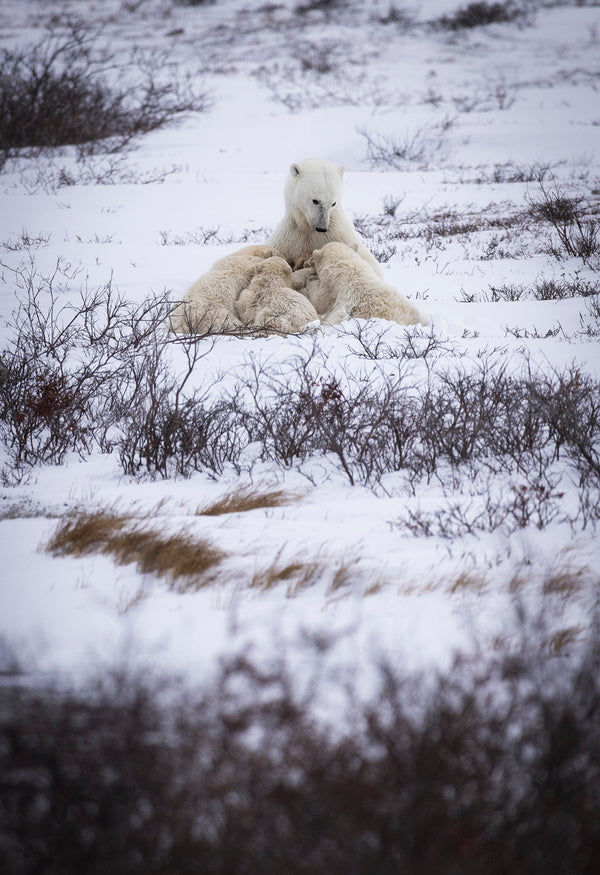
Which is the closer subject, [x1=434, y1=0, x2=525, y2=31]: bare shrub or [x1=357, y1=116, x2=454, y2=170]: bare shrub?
[x1=357, y1=116, x2=454, y2=170]: bare shrub

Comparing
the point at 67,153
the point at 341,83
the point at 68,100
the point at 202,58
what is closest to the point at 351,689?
the point at 67,153

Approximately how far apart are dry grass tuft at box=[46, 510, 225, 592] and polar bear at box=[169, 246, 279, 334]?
2787mm

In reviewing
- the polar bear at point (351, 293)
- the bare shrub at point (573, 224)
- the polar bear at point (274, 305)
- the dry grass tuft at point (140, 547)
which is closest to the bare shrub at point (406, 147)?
the bare shrub at point (573, 224)

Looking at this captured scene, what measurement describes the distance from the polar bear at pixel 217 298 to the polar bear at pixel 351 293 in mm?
672

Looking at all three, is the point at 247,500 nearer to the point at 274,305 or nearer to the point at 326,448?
the point at 326,448

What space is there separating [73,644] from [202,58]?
30.2 meters

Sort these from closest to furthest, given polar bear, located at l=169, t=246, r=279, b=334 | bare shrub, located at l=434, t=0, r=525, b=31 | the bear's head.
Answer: polar bear, located at l=169, t=246, r=279, b=334 < the bear's head < bare shrub, located at l=434, t=0, r=525, b=31

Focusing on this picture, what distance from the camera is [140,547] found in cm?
291

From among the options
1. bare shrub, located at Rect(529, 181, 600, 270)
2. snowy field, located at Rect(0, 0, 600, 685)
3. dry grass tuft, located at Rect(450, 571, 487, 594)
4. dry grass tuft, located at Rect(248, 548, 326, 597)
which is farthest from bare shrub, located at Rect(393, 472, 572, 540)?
bare shrub, located at Rect(529, 181, 600, 270)

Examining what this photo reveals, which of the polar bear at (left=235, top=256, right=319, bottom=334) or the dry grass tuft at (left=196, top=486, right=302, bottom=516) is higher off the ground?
the polar bear at (left=235, top=256, right=319, bottom=334)

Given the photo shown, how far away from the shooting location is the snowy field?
242cm

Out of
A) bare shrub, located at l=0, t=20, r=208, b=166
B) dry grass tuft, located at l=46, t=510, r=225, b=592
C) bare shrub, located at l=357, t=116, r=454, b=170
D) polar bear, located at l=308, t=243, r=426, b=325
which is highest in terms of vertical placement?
bare shrub, located at l=0, t=20, r=208, b=166

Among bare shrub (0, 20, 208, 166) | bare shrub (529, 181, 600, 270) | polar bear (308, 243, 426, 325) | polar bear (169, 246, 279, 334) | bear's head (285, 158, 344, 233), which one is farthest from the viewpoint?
bare shrub (0, 20, 208, 166)

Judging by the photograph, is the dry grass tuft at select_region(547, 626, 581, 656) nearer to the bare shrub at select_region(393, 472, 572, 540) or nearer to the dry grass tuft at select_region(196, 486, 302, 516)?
the bare shrub at select_region(393, 472, 572, 540)
